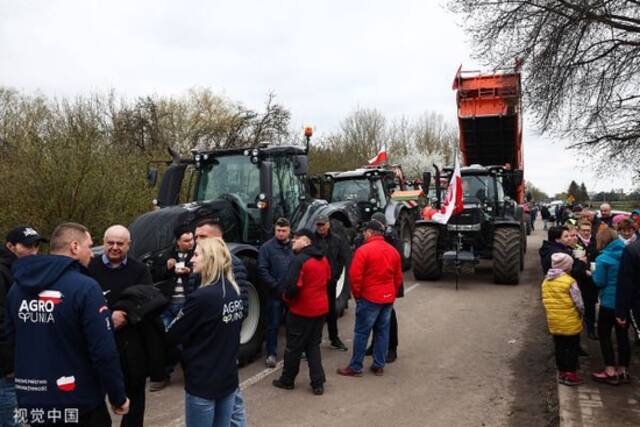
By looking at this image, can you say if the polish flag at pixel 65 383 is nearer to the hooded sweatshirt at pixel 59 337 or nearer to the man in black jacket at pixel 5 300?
the hooded sweatshirt at pixel 59 337

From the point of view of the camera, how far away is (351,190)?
459 inches

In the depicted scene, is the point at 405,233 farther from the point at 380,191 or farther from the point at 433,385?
the point at 433,385

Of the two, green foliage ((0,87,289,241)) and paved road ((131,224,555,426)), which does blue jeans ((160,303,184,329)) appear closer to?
paved road ((131,224,555,426))

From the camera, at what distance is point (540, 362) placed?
5.75 m

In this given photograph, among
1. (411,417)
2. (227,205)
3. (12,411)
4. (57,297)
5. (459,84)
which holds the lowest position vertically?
(411,417)

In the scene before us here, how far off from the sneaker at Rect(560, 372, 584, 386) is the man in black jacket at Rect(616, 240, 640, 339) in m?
0.77

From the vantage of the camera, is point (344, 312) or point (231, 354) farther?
point (344, 312)

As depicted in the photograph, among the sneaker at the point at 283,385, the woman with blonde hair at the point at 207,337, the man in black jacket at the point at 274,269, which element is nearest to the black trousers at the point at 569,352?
the sneaker at the point at 283,385

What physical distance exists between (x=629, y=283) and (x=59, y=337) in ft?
14.4

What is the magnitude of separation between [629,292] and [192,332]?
3721mm

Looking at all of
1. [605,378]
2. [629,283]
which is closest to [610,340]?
[605,378]

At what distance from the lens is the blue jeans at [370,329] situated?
211 inches

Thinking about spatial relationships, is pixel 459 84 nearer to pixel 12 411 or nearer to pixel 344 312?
pixel 344 312

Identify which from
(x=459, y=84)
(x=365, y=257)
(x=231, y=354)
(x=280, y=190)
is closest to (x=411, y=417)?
(x=365, y=257)
